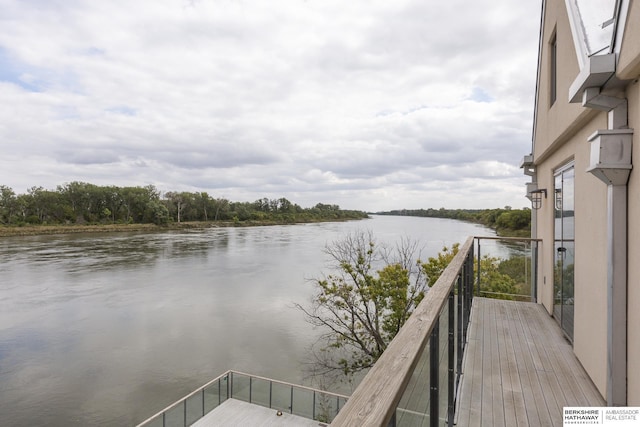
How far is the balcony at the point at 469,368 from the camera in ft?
2.26

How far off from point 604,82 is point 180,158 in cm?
5395

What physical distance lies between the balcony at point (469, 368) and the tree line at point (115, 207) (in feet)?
189

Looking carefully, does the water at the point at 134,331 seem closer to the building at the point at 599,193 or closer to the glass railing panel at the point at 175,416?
the glass railing panel at the point at 175,416

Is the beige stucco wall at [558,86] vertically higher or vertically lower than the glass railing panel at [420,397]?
higher

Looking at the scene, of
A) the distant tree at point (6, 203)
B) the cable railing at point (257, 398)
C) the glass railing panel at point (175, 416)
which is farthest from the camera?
the distant tree at point (6, 203)

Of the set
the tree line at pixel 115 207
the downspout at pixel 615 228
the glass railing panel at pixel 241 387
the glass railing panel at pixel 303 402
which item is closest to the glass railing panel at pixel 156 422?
the glass railing panel at pixel 241 387

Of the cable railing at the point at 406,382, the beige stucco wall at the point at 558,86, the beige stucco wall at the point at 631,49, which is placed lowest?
the cable railing at the point at 406,382

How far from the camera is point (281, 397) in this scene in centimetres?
1010

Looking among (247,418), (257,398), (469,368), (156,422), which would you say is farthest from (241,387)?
(469,368)

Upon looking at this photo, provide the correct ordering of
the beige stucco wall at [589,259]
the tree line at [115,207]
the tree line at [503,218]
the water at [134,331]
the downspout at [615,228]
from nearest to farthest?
the downspout at [615,228] → the beige stucco wall at [589,259] → the water at [134,331] → the tree line at [503,218] → the tree line at [115,207]

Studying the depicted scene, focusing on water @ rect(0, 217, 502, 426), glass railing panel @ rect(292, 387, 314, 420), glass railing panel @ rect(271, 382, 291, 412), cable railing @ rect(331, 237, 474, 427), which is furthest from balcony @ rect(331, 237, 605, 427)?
glass railing panel @ rect(271, 382, 291, 412)

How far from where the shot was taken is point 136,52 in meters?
21.7

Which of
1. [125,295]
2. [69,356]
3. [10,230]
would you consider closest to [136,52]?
[125,295]

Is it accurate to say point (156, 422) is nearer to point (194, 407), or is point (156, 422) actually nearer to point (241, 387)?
point (194, 407)
